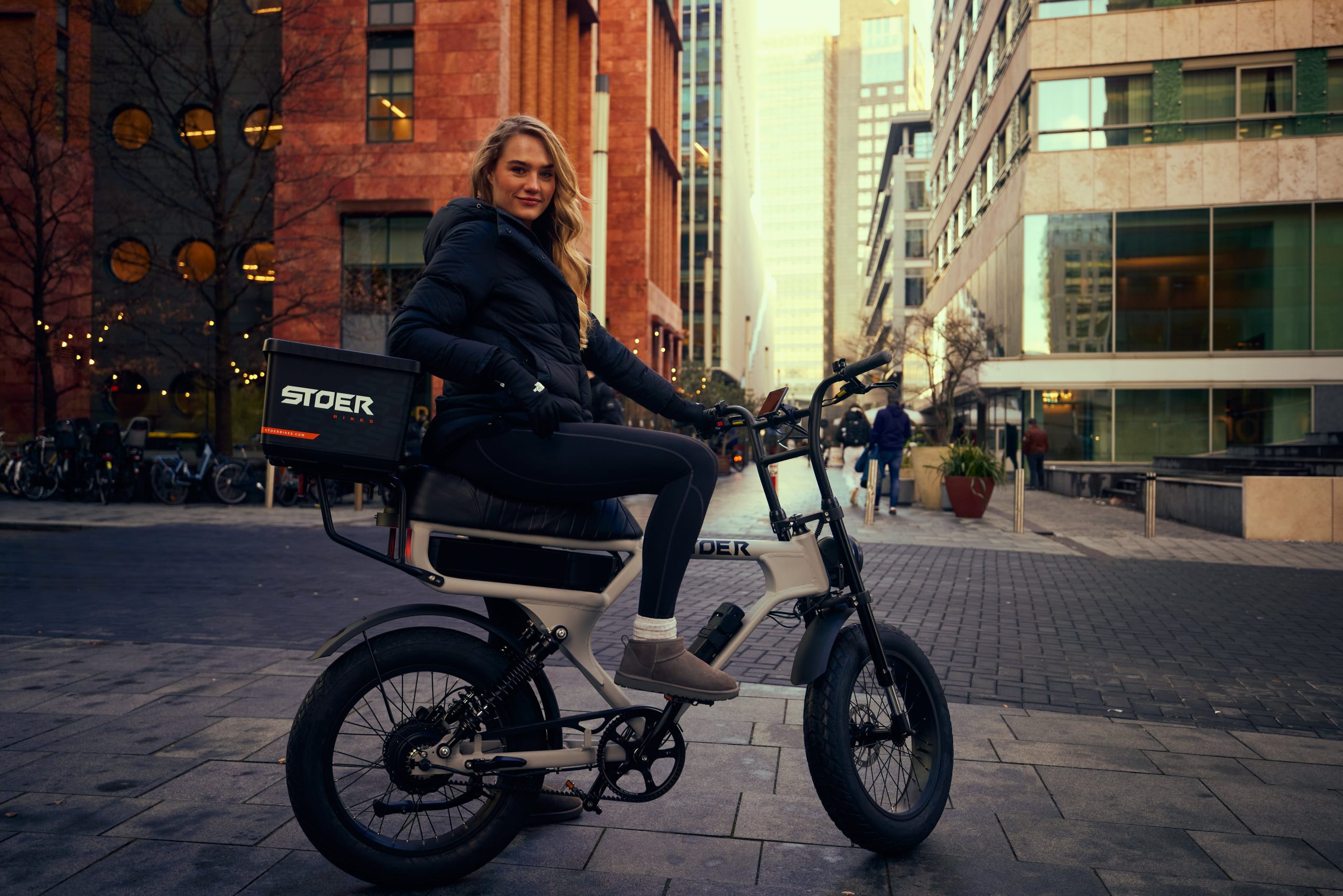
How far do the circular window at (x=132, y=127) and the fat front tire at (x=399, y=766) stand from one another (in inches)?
1403

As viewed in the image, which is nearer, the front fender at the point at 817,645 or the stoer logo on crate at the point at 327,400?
the stoer logo on crate at the point at 327,400

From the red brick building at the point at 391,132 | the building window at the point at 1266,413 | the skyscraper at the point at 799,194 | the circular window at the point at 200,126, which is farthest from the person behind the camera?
the skyscraper at the point at 799,194

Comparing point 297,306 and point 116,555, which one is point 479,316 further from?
point 297,306

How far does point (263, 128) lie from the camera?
22094 mm

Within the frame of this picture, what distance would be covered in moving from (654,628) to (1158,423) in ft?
93.6

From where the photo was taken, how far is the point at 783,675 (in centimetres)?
527

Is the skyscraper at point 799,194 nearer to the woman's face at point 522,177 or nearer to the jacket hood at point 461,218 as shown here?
the woman's face at point 522,177

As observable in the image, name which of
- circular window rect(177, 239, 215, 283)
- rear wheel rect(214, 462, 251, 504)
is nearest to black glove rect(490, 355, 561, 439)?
rear wheel rect(214, 462, 251, 504)

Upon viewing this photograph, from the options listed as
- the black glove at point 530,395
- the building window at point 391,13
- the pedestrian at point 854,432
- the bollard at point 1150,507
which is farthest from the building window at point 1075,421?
the black glove at point 530,395

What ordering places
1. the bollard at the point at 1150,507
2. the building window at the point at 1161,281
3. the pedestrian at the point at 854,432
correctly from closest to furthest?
the bollard at the point at 1150,507 < the pedestrian at the point at 854,432 < the building window at the point at 1161,281

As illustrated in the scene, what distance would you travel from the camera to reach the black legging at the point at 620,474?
2682 mm

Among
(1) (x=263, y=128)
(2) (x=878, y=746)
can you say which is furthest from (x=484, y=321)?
(1) (x=263, y=128)

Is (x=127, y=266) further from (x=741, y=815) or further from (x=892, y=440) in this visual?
(x=741, y=815)

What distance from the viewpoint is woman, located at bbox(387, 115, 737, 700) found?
268 cm
